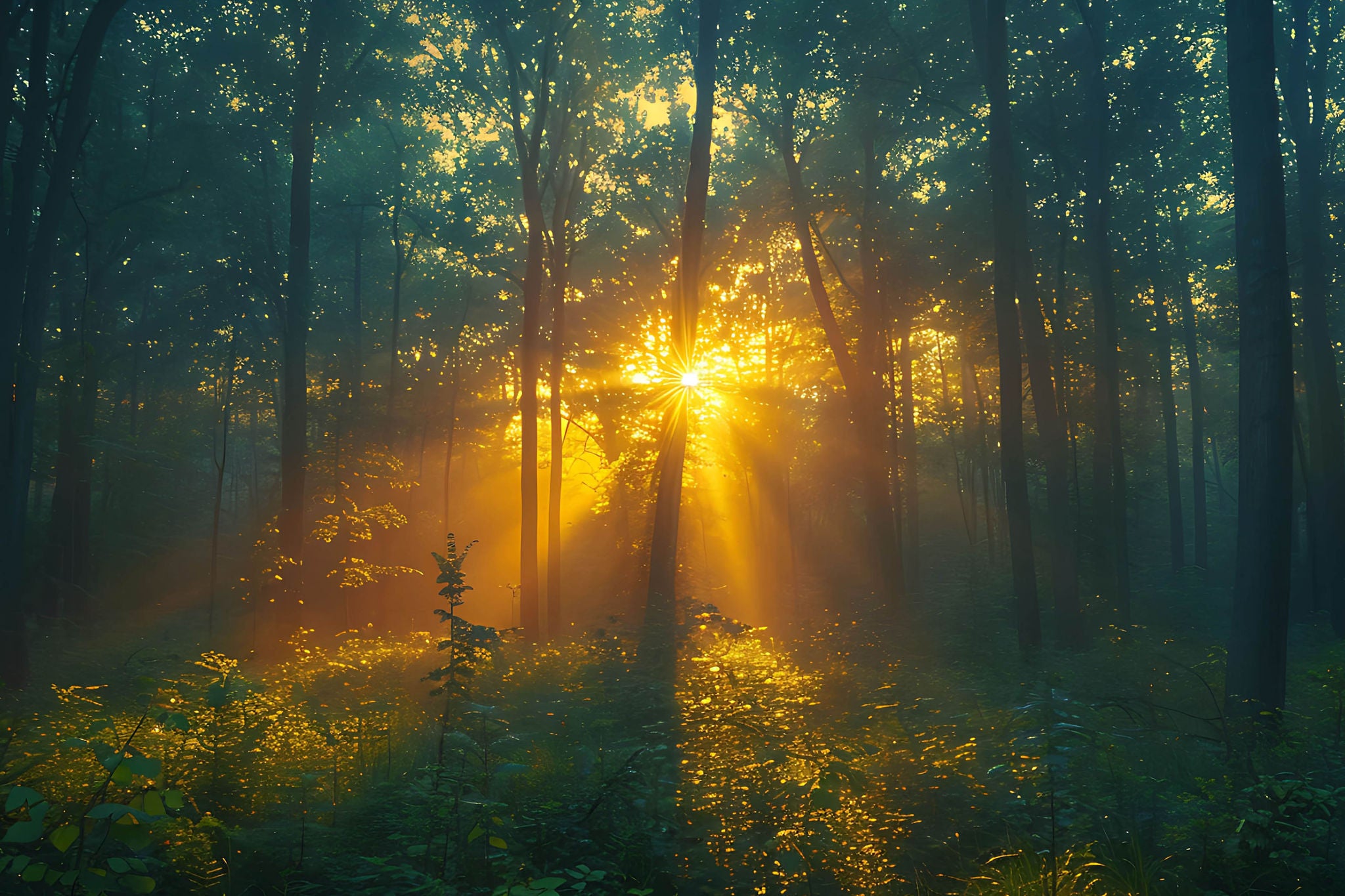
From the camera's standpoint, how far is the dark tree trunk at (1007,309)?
1173 centimetres

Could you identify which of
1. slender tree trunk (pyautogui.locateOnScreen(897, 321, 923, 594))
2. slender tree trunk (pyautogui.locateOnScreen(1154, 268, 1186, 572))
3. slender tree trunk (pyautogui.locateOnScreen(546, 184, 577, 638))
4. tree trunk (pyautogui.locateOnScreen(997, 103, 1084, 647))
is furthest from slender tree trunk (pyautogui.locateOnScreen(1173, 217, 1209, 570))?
slender tree trunk (pyautogui.locateOnScreen(546, 184, 577, 638))

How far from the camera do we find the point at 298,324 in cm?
1480

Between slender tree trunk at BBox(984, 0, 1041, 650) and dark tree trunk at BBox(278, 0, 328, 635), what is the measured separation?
13208 mm

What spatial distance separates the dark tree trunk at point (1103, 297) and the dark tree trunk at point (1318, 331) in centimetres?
347

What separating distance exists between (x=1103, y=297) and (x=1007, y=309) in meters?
5.14

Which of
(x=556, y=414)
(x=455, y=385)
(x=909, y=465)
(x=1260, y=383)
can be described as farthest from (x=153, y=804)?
(x=455, y=385)

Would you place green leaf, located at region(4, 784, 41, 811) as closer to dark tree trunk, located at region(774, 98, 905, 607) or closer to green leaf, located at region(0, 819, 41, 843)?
green leaf, located at region(0, 819, 41, 843)

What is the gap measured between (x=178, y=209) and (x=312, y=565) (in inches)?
498

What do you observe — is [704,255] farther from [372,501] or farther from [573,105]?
[372,501]

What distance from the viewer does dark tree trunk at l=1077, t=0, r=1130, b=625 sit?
48.4 ft

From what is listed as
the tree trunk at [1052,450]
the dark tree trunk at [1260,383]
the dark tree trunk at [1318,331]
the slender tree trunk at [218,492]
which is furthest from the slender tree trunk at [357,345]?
the dark tree trunk at [1318,331]

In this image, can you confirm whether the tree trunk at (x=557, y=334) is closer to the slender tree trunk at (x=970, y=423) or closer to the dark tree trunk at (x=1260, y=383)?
the dark tree trunk at (x=1260, y=383)

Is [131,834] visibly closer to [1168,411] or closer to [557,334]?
[557,334]

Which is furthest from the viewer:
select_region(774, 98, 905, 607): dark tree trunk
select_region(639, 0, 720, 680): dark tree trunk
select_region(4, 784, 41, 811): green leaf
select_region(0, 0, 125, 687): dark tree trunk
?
select_region(774, 98, 905, 607): dark tree trunk
